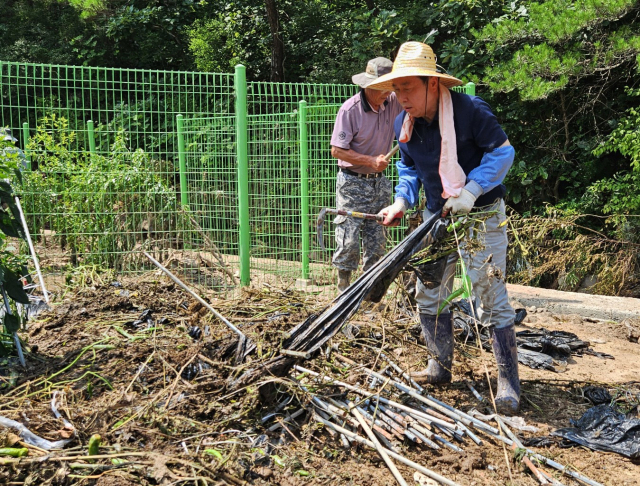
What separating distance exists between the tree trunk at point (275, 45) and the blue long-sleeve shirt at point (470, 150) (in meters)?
8.60

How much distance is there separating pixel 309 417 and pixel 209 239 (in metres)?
3.35

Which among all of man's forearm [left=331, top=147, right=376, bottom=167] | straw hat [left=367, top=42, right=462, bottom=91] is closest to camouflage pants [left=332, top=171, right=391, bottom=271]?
man's forearm [left=331, top=147, right=376, bottom=167]

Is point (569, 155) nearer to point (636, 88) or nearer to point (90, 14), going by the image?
point (636, 88)

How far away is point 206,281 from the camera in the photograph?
6223 mm

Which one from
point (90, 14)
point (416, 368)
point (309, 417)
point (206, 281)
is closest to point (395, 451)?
point (309, 417)

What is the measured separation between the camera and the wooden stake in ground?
2.81 metres

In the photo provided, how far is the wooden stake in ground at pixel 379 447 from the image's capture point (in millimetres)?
2811

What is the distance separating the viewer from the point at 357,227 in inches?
206

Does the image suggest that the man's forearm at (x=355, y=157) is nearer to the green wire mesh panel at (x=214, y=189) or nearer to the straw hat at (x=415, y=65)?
the straw hat at (x=415, y=65)

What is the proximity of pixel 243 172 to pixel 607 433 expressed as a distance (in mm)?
4288

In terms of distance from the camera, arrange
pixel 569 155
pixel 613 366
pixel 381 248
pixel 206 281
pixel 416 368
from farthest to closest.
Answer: pixel 569 155, pixel 206 281, pixel 381 248, pixel 613 366, pixel 416 368

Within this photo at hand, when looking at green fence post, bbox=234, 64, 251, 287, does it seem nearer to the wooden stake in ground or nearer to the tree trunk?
the wooden stake in ground

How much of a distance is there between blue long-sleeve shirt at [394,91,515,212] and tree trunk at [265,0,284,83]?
8600 mm

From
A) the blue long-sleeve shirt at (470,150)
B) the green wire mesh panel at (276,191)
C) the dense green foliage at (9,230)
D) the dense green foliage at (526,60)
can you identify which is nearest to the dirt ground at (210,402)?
the dense green foliage at (9,230)
